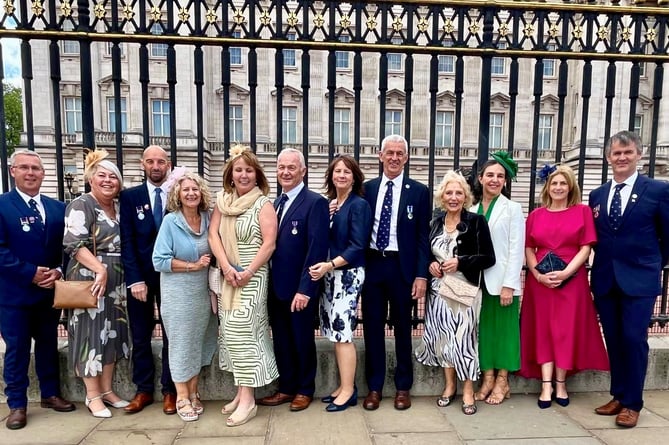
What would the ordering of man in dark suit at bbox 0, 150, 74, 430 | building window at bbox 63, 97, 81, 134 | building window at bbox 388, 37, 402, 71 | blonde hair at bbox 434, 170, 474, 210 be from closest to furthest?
1. man in dark suit at bbox 0, 150, 74, 430
2. blonde hair at bbox 434, 170, 474, 210
3. building window at bbox 63, 97, 81, 134
4. building window at bbox 388, 37, 402, 71

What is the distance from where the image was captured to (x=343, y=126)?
24984mm

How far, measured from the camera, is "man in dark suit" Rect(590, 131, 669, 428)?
345 cm

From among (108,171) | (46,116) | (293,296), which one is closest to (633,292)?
(293,296)

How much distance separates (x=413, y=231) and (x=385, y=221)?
25 cm

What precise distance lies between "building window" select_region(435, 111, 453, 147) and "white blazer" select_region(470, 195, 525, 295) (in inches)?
887

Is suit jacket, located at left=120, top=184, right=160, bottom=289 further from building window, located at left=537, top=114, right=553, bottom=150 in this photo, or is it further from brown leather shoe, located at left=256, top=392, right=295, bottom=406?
building window, located at left=537, top=114, right=553, bottom=150

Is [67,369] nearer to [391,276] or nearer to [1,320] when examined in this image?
[1,320]

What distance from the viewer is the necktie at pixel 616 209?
351 centimetres

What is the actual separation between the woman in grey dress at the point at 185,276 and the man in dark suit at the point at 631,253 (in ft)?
10.9

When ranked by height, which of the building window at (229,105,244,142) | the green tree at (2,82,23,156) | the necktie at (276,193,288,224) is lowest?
the necktie at (276,193,288,224)

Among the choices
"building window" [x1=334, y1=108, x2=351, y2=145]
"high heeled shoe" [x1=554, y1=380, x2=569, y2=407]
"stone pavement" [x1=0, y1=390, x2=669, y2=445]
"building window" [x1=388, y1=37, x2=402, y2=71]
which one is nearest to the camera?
"stone pavement" [x1=0, y1=390, x2=669, y2=445]

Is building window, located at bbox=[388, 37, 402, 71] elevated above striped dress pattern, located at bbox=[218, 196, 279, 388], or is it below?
above

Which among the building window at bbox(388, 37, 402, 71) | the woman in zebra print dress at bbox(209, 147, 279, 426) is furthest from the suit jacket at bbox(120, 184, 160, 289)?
the building window at bbox(388, 37, 402, 71)

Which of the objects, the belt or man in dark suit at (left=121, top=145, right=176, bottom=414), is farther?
the belt
